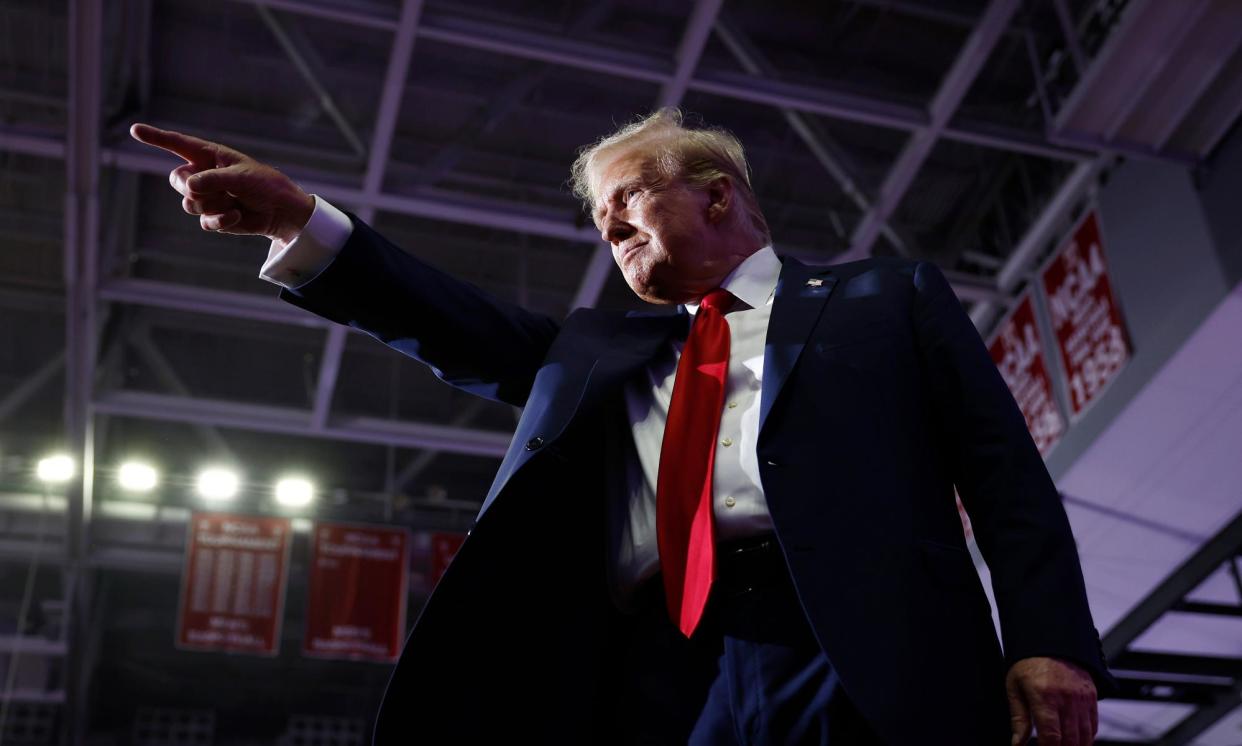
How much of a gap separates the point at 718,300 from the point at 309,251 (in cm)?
55

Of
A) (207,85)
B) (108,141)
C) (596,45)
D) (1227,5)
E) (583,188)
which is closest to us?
(583,188)

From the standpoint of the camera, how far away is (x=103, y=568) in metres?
12.6

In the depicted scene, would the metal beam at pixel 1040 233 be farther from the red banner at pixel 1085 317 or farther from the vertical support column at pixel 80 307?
the vertical support column at pixel 80 307

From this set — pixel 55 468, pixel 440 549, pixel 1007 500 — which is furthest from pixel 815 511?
pixel 55 468

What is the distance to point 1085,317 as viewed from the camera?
25.0 ft

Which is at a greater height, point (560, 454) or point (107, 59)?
point (107, 59)

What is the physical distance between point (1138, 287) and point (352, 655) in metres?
6.49

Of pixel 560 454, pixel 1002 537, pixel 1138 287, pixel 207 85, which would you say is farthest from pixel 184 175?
pixel 207 85

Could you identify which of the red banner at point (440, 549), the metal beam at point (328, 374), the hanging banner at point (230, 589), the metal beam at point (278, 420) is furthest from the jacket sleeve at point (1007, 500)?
the red banner at point (440, 549)

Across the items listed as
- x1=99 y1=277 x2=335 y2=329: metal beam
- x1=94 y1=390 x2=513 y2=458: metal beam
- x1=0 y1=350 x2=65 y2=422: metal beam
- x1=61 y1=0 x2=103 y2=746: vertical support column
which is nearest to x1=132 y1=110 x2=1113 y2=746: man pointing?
x1=61 y1=0 x2=103 y2=746: vertical support column

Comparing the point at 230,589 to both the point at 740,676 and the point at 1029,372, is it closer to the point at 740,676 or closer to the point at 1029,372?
the point at 1029,372

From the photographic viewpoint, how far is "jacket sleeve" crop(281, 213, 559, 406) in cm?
164

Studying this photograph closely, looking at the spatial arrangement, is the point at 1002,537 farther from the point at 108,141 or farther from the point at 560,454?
the point at 108,141

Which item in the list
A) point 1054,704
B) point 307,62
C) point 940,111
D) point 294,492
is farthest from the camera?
point 294,492
